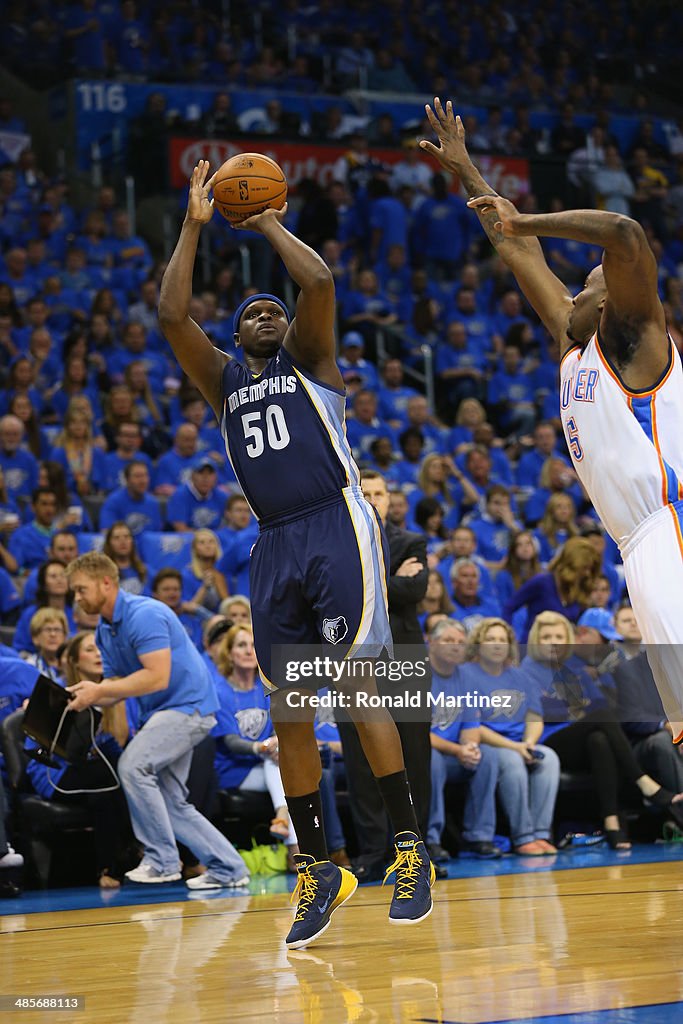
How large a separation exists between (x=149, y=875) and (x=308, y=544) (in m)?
3.41

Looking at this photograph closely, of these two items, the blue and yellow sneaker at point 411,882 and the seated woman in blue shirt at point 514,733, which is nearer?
the blue and yellow sneaker at point 411,882

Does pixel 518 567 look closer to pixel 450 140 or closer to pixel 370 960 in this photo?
pixel 450 140

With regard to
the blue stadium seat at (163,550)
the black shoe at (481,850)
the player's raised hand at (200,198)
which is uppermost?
the player's raised hand at (200,198)

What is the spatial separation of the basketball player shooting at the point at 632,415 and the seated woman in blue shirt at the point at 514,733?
4.35m

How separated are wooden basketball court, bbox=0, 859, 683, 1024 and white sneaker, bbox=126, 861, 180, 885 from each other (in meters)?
0.86

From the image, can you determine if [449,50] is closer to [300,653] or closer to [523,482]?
[523,482]

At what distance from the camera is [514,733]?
31.4 ft

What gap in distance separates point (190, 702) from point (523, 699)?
2529mm

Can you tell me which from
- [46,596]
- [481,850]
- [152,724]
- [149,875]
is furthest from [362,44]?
[149,875]

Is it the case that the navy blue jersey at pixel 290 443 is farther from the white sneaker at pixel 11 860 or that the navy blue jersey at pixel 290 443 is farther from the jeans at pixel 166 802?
the white sneaker at pixel 11 860

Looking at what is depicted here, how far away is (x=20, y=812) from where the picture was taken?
26.7 ft

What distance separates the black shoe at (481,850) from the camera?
29.3 ft

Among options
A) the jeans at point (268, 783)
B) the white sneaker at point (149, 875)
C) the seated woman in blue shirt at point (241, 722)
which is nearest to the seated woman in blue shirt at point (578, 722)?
the seated woman in blue shirt at point (241, 722)

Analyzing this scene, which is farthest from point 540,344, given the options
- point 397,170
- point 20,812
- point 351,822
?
point 20,812
